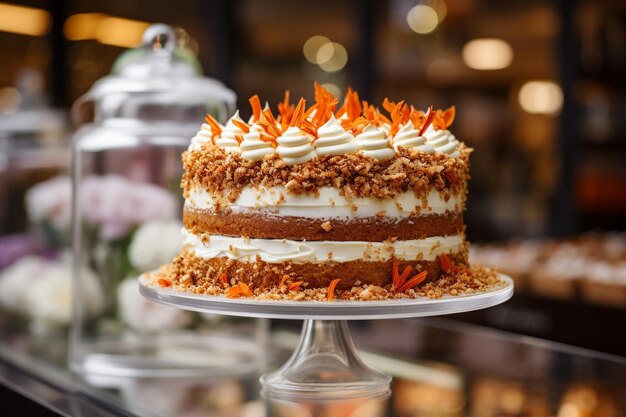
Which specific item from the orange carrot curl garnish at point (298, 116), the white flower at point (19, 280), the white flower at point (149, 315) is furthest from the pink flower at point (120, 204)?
the orange carrot curl garnish at point (298, 116)

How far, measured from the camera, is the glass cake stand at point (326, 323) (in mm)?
1189

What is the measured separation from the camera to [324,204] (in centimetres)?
131

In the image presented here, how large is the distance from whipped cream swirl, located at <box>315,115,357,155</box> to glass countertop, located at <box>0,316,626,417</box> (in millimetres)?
413

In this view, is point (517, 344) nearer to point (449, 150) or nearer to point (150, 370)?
point (449, 150)

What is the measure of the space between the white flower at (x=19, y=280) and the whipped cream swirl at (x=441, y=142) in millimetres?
1283

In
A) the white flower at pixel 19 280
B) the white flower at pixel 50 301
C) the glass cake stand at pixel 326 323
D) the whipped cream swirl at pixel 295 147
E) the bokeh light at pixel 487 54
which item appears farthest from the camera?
the bokeh light at pixel 487 54

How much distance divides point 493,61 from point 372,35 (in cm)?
67

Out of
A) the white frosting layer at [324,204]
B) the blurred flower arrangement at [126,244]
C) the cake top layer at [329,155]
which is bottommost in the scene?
the blurred flower arrangement at [126,244]

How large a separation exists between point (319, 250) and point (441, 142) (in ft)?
0.91

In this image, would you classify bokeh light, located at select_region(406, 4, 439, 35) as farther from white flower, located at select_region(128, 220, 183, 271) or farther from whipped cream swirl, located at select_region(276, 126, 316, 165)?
whipped cream swirl, located at select_region(276, 126, 316, 165)

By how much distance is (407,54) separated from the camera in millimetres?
4742

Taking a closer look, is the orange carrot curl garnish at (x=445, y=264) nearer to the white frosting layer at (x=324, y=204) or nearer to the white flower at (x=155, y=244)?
the white frosting layer at (x=324, y=204)

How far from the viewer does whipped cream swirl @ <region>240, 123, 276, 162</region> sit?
1.32 meters

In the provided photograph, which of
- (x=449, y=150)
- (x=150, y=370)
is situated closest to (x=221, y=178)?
(x=449, y=150)
